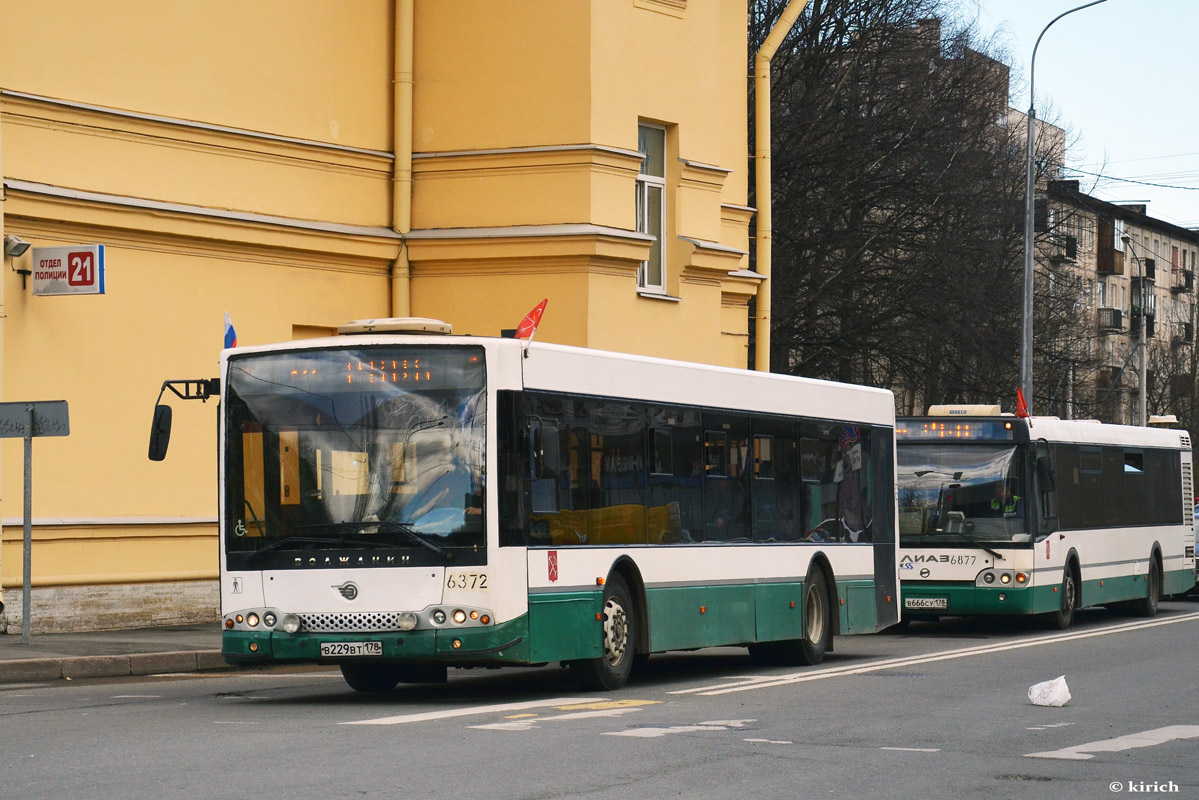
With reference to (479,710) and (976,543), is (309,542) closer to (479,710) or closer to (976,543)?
(479,710)

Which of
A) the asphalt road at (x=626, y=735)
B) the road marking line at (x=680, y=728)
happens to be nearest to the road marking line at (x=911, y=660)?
the asphalt road at (x=626, y=735)

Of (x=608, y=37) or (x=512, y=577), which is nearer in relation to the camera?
(x=512, y=577)

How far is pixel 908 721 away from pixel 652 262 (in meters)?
13.6

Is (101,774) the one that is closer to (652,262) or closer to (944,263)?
(652,262)

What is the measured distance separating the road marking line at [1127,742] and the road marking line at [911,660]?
3564 millimetres

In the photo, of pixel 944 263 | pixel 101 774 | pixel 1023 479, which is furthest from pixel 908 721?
pixel 944 263

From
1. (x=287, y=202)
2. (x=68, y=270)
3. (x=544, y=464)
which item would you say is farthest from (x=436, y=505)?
(x=287, y=202)

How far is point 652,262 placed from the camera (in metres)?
25.3

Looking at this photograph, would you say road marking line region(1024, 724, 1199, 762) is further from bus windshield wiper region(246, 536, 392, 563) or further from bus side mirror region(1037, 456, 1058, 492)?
bus side mirror region(1037, 456, 1058, 492)

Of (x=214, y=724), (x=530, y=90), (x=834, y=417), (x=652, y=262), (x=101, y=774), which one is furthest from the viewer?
(x=652, y=262)

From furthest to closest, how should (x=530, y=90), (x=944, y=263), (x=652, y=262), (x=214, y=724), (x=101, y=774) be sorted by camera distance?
(x=944, y=263), (x=652, y=262), (x=530, y=90), (x=214, y=724), (x=101, y=774)

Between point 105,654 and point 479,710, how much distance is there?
5.43 m

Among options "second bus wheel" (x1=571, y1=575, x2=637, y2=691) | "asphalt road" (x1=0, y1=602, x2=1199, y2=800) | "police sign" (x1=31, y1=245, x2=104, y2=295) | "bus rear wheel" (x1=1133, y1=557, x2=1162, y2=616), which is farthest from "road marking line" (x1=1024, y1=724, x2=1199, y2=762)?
"bus rear wheel" (x1=1133, y1=557, x2=1162, y2=616)

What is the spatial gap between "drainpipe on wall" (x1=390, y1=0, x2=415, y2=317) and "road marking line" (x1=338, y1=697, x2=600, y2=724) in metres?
11.0
